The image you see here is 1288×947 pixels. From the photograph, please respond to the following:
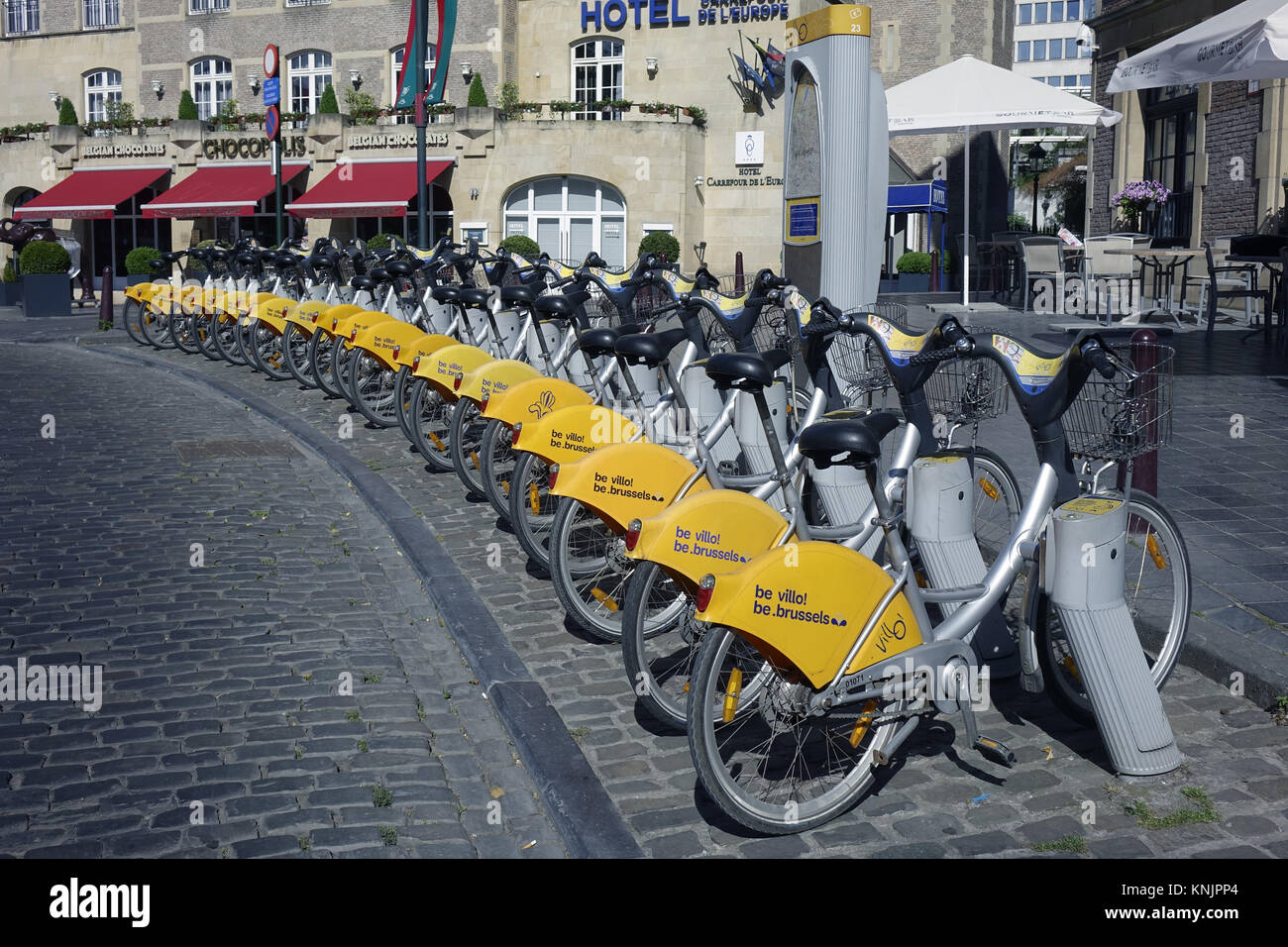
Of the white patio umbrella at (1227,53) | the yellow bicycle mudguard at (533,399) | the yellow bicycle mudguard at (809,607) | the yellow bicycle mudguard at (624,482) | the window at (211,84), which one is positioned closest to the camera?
the yellow bicycle mudguard at (809,607)

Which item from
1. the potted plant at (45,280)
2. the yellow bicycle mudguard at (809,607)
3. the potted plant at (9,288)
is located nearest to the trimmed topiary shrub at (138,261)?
the potted plant at (45,280)

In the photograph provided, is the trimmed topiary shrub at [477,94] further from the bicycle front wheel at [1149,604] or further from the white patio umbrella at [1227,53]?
the bicycle front wheel at [1149,604]

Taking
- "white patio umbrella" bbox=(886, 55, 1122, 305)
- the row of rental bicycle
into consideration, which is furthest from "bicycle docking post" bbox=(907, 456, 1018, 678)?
"white patio umbrella" bbox=(886, 55, 1122, 305)

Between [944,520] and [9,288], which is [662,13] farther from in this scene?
[944,520]

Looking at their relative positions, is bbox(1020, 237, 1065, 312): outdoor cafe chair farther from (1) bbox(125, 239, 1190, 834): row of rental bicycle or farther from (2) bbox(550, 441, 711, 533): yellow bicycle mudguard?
(2) bbox(550, 441, 711, 533): yellow bicycle mudguard

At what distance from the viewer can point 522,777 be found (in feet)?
13.4

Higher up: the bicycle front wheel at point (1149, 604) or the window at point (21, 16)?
the window at point (21, 16)

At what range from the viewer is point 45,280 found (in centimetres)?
2384

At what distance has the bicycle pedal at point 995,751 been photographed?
3.83m

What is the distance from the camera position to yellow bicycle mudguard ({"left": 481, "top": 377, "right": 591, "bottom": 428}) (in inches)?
244

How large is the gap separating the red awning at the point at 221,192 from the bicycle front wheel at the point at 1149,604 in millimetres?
32637
